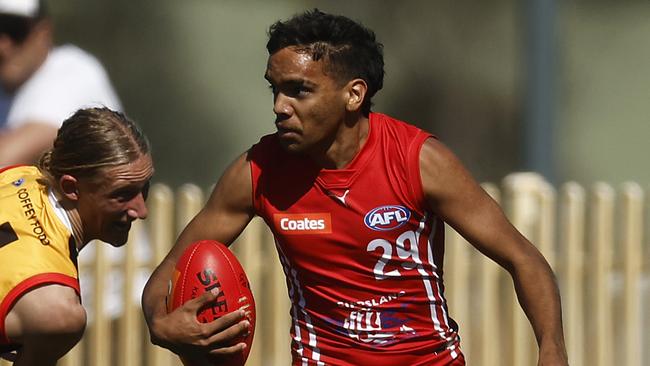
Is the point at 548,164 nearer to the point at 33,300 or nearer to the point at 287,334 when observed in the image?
the point at 287,334

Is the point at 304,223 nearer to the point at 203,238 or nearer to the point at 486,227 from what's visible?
the point at 203,238

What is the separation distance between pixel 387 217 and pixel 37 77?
2.71 metres

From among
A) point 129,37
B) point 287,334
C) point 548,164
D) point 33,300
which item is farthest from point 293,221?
point 129,37

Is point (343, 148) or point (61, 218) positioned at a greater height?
point (343, 148)

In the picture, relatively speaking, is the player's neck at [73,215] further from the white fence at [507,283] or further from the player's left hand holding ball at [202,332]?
the white fence at [507,283]

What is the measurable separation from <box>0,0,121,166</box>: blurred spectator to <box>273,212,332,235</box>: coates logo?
6.92ft

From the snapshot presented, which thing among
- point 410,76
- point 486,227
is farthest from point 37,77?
point 410,76

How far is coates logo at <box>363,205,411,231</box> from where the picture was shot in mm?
5359

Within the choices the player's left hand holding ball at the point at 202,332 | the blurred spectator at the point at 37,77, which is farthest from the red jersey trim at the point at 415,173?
the blurred spectator at the point at 37,77

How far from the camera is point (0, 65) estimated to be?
7.49 meters

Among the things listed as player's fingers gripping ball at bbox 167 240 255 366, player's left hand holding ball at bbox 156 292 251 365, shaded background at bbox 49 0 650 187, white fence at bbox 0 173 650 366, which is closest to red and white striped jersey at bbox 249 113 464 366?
player's fingers gripping ball at bbox 167 240 255 366

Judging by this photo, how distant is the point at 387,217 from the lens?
5.37m

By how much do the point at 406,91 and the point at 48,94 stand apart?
32.7 feet

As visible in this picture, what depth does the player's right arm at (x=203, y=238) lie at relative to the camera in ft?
16.9
